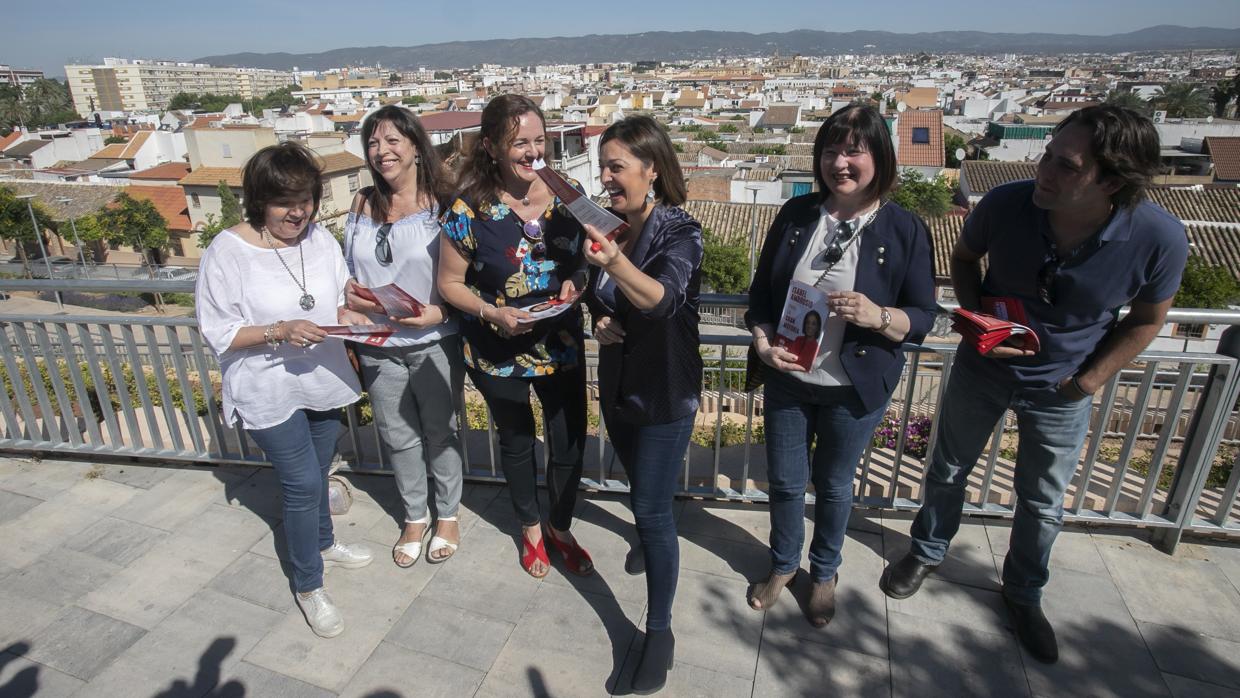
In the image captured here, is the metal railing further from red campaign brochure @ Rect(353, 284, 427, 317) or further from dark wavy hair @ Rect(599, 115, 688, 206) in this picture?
red campaign brochure @ Rect(353, 284, 427, 317)

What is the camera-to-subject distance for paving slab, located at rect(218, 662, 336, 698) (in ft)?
7.96

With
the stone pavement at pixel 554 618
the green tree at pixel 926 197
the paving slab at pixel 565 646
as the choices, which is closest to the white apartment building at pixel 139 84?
the green tree at pixel 926 197

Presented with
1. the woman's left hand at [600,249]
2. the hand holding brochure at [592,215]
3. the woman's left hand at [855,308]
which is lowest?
the woman's left hand at [855,308]

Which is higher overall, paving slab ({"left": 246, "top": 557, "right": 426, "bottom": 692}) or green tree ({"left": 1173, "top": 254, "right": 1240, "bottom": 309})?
paving slab ({"left": 246, "top": 557, "right": 426, "bottom": 692})

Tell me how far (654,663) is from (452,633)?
2.67 ft

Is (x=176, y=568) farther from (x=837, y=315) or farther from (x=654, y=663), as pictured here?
(x=837, y=315)

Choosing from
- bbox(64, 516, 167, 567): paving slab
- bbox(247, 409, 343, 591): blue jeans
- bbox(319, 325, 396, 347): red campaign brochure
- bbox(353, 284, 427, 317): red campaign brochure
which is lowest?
bbox(64, 516, 167, 567): paving slab

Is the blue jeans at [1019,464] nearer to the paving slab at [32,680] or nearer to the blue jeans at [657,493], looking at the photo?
the blue jeans at [657,493]

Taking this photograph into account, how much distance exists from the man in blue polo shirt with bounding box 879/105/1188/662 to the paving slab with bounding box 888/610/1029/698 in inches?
4.9

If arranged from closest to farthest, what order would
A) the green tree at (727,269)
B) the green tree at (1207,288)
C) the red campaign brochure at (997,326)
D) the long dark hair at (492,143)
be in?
the red campaign brochure at (997,326), the long dark hair at (492,143), the green tree at (1207,288), the green tree at (727,269)

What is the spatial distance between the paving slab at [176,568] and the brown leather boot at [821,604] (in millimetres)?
2523

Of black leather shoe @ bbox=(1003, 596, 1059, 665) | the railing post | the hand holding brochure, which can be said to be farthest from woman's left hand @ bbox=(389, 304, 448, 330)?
the railing post

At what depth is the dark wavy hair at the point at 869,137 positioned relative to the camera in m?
2.15

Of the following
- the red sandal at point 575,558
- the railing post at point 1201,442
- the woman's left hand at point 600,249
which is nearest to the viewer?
the woman's left hand at point 600,249
